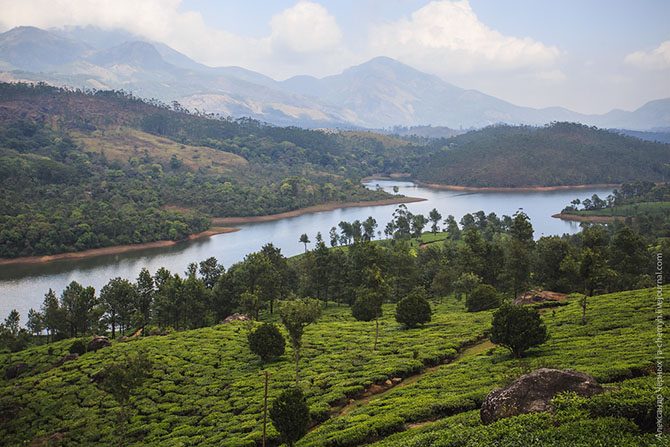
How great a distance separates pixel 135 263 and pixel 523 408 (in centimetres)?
11211

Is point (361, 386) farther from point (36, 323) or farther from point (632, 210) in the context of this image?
point (632, 210)

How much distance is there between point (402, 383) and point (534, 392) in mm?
15414

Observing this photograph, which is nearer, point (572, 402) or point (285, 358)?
point (572, 402)

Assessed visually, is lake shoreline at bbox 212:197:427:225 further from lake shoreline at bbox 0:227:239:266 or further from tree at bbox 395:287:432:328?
tree at bbox 395:287:432:328

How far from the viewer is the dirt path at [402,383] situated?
101 feet

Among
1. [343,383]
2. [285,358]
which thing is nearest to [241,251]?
[285,358]

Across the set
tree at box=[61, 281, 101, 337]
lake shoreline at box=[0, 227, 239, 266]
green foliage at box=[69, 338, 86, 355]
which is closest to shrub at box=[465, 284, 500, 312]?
green foliage at box=[69, 338, 86, 355]

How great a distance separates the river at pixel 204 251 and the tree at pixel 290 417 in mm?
77304

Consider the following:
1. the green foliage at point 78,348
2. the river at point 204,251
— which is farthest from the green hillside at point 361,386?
the river at point 204,251

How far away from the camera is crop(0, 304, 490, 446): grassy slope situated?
106ft

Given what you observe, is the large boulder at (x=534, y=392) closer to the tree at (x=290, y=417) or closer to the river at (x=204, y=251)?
the tree at (x=290, y=417)

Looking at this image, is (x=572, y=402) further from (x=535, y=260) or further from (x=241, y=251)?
(x=241, y=251)

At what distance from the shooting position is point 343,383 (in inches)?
1332

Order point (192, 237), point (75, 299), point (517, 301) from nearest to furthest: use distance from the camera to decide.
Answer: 1. point (517, 301)
2. point (75, 299)
3. point (192, 237)
